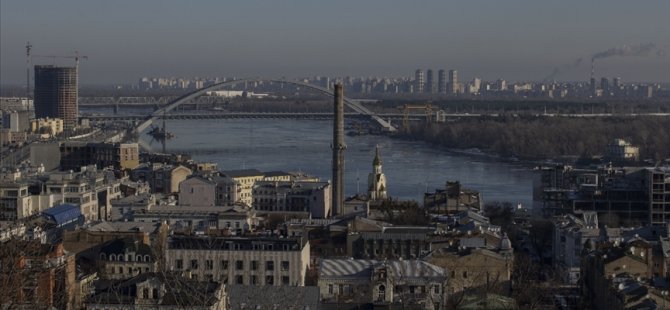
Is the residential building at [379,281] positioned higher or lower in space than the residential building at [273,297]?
lower

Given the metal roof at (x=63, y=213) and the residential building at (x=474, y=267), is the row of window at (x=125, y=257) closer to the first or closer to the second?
the residential building at (x=474, y=267)

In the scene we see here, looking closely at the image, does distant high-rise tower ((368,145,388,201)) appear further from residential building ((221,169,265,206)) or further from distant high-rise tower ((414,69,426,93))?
distant high-rise tower ((414,69,426,93))

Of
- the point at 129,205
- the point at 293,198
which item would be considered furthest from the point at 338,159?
the point at 129,205

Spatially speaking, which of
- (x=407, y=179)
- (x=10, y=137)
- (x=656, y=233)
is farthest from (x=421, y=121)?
(x=656, y=233)

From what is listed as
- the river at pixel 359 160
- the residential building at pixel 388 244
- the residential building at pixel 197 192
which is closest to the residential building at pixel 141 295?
the residential building at pixel 388 244

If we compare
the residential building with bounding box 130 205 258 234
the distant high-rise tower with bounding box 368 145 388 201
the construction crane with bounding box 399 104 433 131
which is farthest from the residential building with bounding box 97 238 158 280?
the construction crane with bounding box 399 104 433 131

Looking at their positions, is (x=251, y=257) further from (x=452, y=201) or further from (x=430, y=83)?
(x=430, y=83)

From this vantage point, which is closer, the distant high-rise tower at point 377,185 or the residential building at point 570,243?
the residential building at point 570,243
